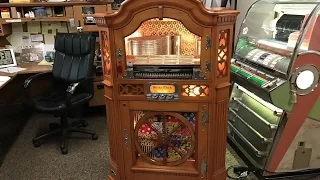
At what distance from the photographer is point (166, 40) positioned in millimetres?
2135

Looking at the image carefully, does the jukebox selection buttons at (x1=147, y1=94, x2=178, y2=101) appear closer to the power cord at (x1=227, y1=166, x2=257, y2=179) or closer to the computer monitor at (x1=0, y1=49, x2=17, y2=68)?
the power cord at (x1=227, y1=166, x2=257, y2=179)

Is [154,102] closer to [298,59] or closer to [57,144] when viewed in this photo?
[298,59]

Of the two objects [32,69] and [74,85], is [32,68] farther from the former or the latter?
[74,85]

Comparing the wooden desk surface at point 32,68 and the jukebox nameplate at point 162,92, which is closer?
the jukebox nameplate at point 162,92

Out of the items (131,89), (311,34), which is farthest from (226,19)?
(131,89)

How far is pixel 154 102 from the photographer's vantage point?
6.87 ft

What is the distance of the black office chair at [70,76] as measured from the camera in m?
2.99

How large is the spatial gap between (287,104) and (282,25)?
775mm

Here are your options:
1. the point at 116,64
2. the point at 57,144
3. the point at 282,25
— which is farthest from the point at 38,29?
the point at 282,25

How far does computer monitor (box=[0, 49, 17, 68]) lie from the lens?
344 centimetres

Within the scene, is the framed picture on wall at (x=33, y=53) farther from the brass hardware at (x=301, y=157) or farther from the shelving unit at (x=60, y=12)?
the brass hardware at (x=301, y=157)

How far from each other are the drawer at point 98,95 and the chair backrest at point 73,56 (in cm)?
50

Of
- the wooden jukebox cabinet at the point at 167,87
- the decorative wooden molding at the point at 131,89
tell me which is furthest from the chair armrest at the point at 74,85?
the decorative wooden molding at the point at 131,89

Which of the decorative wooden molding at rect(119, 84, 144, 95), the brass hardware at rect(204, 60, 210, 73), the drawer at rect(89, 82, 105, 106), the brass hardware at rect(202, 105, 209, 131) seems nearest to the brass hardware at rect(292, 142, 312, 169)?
the brass hardware at rect(202, 105, 209, 131)
